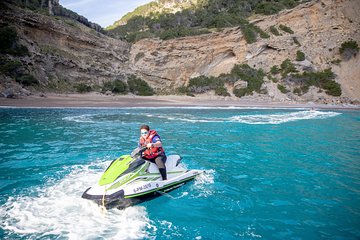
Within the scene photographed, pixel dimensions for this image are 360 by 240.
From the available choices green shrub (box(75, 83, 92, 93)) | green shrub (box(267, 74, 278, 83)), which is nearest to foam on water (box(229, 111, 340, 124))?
green shrub (box(267, 74, 278, 83))

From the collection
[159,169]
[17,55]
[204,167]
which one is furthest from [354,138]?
[17,55]

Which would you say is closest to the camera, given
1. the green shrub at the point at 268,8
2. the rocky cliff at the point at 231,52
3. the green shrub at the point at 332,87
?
the green shrub at the point at 332,87

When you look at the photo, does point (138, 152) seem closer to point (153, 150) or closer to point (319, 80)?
point (153, 150)

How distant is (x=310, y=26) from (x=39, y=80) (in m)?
46.3

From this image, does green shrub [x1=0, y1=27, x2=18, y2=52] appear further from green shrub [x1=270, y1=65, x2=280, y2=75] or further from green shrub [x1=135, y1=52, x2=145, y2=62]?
green shrub [x1=270, y1=65, x2=280, y2=75]

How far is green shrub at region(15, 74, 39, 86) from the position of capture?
98.0 ft

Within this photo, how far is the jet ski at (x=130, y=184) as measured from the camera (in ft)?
17.4

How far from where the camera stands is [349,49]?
4444 cm

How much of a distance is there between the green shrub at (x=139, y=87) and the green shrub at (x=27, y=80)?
552 inches

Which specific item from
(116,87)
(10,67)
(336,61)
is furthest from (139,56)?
(336,61)

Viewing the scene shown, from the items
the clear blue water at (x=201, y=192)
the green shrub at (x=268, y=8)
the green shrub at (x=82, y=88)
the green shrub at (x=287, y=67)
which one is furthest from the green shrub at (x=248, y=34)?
the clear blue water at (x=201, y=192)

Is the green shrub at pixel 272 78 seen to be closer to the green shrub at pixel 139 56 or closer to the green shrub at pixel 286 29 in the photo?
the green shrub at pixel 286 29

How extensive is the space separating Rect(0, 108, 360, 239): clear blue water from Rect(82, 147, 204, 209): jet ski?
216mm

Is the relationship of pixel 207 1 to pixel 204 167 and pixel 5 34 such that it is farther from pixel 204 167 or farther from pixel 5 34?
pixel 204 167
